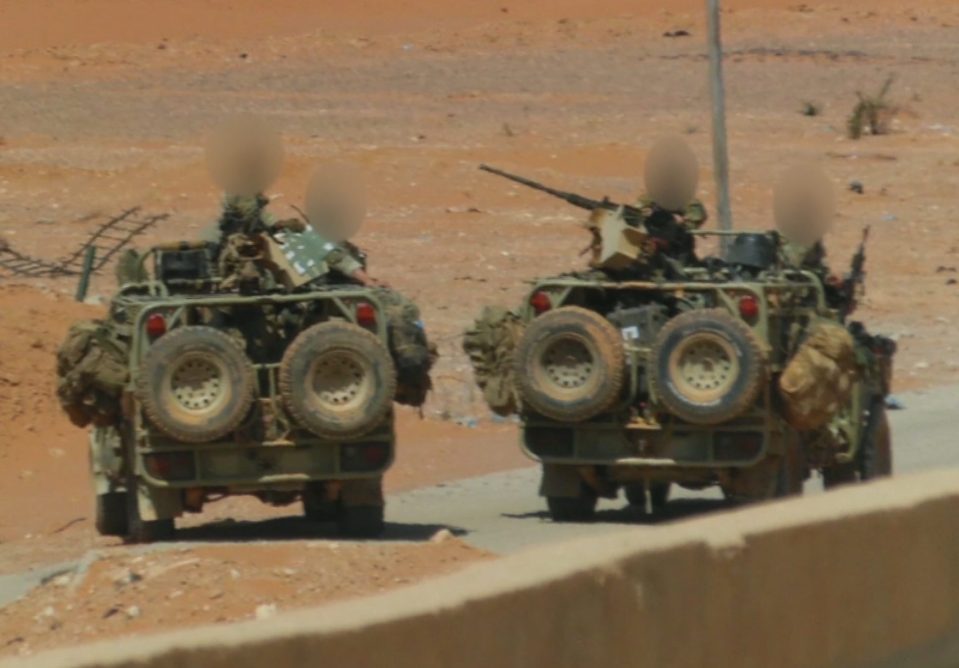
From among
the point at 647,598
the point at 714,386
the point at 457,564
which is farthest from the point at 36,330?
the point at 647,598

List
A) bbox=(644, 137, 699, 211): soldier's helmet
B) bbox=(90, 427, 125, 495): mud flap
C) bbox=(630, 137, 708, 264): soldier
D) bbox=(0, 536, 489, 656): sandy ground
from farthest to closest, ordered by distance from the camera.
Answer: bbox=(644, 137, 699, 211): soldier's helmet < bbox=(630, 137, 708, 264): soldier < bbox=(90, 427, 125, 495): mud flap < bbox=(0, 536, 489, 656): sandy ground

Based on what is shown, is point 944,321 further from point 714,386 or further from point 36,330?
point 714,386

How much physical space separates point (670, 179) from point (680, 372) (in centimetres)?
219

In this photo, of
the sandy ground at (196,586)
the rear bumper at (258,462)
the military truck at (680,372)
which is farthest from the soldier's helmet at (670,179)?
the sandy ground at (196,586)

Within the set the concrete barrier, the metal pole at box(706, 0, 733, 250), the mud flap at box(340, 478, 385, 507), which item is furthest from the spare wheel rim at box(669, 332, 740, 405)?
the metal pole at box(706, 0, 733, 250)

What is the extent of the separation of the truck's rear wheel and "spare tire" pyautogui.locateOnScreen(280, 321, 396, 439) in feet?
5.46

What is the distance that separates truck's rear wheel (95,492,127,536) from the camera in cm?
1442

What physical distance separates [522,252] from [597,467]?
53.0 ft

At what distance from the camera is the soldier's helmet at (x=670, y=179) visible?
1518 centimetres

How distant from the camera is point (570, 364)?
14039 millimetres

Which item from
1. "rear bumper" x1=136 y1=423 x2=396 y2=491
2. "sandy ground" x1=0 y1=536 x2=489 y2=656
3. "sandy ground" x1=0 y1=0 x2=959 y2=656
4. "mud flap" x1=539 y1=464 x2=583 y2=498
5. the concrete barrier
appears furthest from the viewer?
"sandy ground" x1=0 y1=0 x2=959 y2=656

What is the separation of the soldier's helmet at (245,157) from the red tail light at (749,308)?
3047mm

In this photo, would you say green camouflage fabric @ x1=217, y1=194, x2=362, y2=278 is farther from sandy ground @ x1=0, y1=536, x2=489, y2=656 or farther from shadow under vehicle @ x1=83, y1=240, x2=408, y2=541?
sandy ground @ x1=0, y1=536, x2=489, y2=656

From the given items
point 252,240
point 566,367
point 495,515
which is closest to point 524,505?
point 495,515
